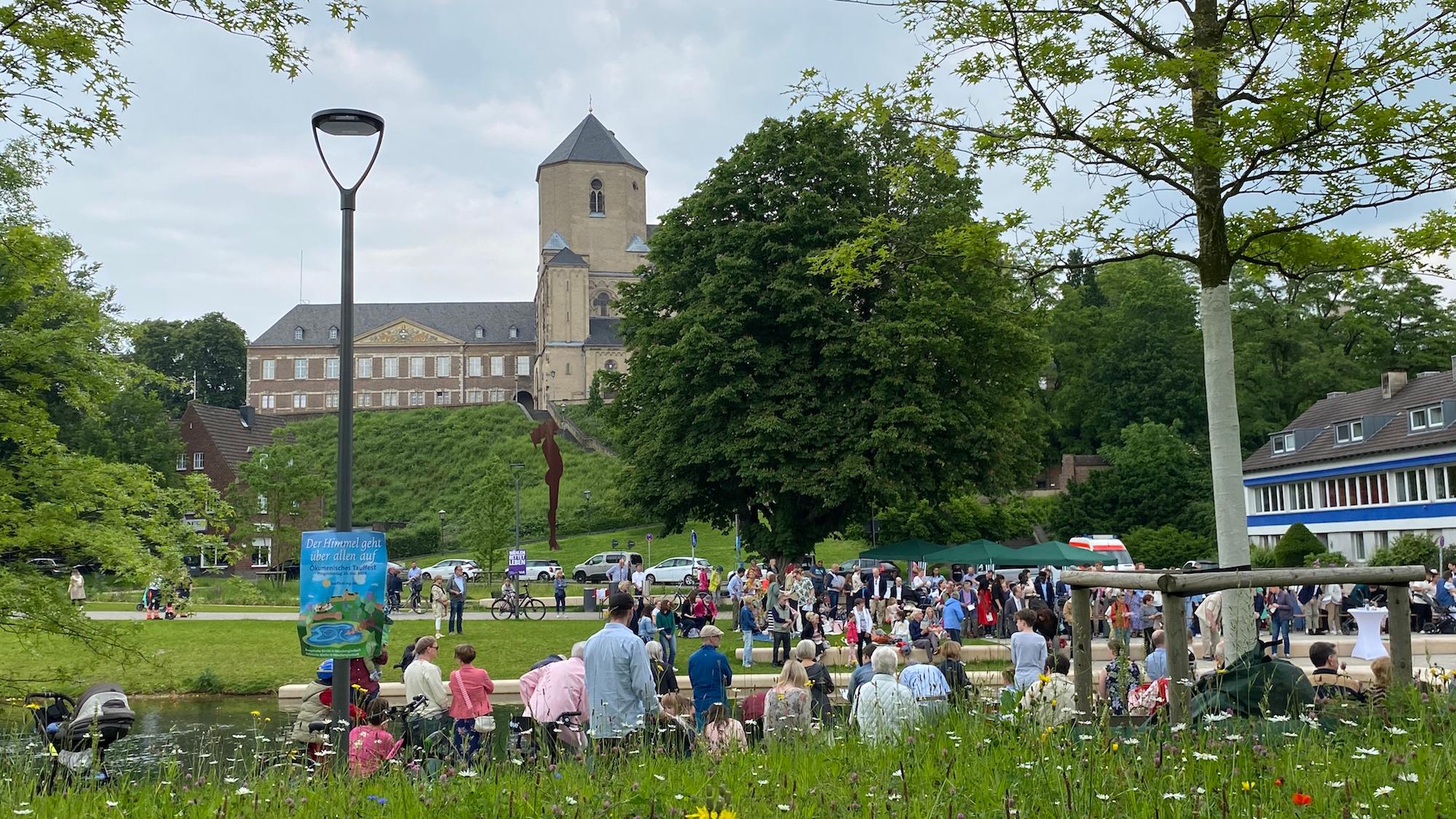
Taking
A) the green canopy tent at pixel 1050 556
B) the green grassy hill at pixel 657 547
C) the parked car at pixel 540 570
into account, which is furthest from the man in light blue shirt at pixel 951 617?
the green grassy hill at pixel 657 547

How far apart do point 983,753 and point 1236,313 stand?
72589 millimetres

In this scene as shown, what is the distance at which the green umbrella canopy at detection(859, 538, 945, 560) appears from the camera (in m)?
32.5

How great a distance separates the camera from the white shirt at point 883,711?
6.32 meters

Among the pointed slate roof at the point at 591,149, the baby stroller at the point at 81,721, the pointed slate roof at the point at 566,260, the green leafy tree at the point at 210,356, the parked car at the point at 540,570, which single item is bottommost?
the parked car at the point at 540,570

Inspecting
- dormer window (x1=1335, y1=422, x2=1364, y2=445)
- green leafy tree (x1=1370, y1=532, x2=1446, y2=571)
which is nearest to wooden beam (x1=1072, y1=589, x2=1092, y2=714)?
green leafy tree (x1=1370, y1=532, x2=1446, y2=571)

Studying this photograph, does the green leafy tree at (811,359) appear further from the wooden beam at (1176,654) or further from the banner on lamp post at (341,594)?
the wooden beam at (1176,654)

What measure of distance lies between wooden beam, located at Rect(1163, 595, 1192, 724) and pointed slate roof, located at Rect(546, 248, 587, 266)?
353ft

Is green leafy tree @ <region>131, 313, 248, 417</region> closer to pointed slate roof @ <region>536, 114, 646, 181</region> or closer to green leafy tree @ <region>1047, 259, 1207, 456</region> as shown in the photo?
pointed slate roof @ <region>536, 114, 646, 181</region>

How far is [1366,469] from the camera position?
52781 millimetres

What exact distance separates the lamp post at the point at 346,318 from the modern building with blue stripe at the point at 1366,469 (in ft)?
154

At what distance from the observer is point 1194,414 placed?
72.2m

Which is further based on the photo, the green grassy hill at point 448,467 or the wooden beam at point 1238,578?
the green grassy hill at point 448,467

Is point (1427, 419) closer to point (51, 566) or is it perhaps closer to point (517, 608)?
point (517, 608)

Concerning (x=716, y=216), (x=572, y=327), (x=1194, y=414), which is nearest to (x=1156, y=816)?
(x=716, y=216)
